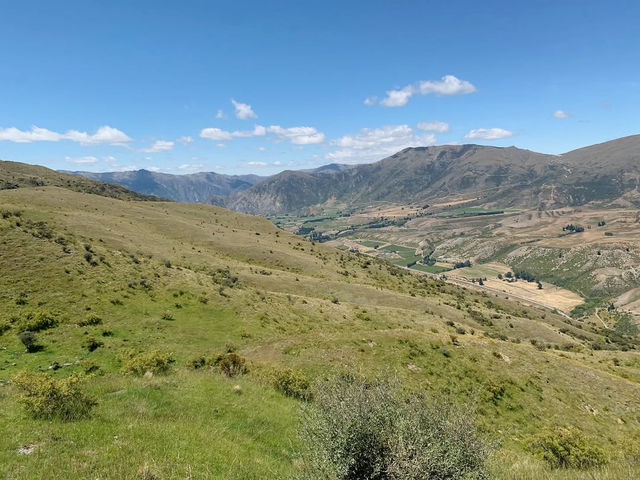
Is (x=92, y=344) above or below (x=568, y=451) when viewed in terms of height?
below

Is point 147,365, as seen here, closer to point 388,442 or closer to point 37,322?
point 37,322

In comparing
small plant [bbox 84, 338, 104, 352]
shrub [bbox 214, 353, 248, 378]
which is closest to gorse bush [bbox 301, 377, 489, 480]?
shrub [bbox 214, 353, 248, 378]

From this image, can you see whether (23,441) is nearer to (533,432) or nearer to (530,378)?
(533,432)

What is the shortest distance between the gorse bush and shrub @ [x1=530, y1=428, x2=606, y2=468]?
10.2m

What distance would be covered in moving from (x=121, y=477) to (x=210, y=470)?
2397 mm

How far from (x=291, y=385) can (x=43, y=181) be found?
183560mm

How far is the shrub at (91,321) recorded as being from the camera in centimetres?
3308

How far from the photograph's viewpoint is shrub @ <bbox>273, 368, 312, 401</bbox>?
2085 cm

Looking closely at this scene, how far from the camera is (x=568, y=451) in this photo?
16.8m

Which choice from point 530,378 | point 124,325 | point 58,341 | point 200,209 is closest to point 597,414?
point 530,378

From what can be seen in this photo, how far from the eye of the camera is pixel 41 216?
74438 mm

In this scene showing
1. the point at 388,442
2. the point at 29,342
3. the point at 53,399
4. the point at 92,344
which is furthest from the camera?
the point at 92,344

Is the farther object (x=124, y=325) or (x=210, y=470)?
(x=124, y=325)

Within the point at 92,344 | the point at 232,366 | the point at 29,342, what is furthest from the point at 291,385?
the point at 29,342
